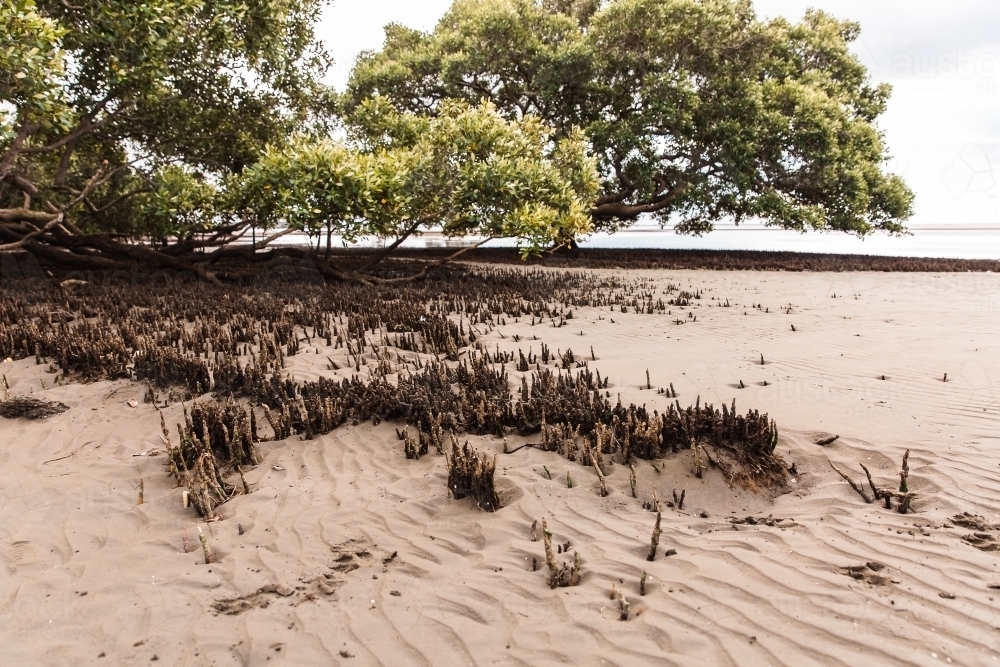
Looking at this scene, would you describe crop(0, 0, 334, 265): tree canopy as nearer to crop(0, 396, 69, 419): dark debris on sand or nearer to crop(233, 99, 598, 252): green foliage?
crop(233, 99, 598, 252): green foliage

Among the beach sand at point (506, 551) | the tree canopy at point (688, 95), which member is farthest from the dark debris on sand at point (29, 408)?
the tree canopy at point (688, 95)

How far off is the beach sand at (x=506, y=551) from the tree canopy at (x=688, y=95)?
41.9ft

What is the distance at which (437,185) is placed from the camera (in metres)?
11.0

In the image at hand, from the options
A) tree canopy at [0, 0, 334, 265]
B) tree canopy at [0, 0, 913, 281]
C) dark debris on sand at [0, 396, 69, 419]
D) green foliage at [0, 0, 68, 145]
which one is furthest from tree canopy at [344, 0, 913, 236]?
dark debris on sand at [0, 396, 69, 419]

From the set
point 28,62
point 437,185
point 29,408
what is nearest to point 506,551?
point 29,408

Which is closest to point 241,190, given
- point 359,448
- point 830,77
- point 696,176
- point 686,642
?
point 359,448

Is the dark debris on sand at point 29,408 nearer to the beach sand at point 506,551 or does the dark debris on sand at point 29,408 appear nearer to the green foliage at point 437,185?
the beach sand at point 506,551

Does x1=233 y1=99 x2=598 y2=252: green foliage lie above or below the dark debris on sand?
above

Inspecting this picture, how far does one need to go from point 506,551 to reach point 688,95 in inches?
619

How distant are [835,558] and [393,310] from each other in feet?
21.9

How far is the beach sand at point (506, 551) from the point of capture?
229cm

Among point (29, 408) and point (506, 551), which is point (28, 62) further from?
point (506, 551)

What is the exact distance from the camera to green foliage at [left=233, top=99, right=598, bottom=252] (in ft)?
32.7

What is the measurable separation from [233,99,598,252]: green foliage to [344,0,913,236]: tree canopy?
523 centimetres
